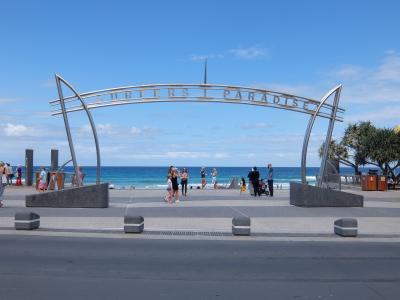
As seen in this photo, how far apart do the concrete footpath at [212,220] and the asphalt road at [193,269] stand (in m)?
1.26

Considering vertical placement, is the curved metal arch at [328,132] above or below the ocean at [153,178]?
above

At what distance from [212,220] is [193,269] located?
7.37m

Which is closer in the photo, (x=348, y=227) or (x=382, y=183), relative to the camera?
(x=348, y=227)

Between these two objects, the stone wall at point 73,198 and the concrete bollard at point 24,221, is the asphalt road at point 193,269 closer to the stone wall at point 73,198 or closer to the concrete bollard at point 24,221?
the concrete bollard at point 24,221

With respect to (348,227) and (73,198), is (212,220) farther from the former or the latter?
(73,198)

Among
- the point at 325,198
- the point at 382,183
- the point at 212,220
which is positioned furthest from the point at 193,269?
A: the point at 382,183

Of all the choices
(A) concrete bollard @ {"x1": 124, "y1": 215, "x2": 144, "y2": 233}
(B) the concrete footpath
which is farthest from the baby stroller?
(A) concrete bollard @ {"x1": 124, "y1": 215, "x2": 144, "y2": 233}

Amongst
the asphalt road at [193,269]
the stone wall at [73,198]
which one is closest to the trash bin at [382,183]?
the stone wall at [73,198]

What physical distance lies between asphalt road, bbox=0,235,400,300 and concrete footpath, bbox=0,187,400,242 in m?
1.26

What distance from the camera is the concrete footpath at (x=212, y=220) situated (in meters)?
13.8

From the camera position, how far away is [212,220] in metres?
16.5

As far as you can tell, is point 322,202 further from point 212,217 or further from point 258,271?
point 258,271

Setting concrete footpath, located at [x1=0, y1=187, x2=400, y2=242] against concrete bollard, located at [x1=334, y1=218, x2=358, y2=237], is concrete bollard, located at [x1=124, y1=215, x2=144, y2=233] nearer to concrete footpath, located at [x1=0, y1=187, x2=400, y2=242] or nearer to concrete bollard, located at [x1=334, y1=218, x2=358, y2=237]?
concrete footpath, located at [x1=0, y1=187, x2=400, y2=242]

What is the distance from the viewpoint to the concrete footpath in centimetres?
1379
